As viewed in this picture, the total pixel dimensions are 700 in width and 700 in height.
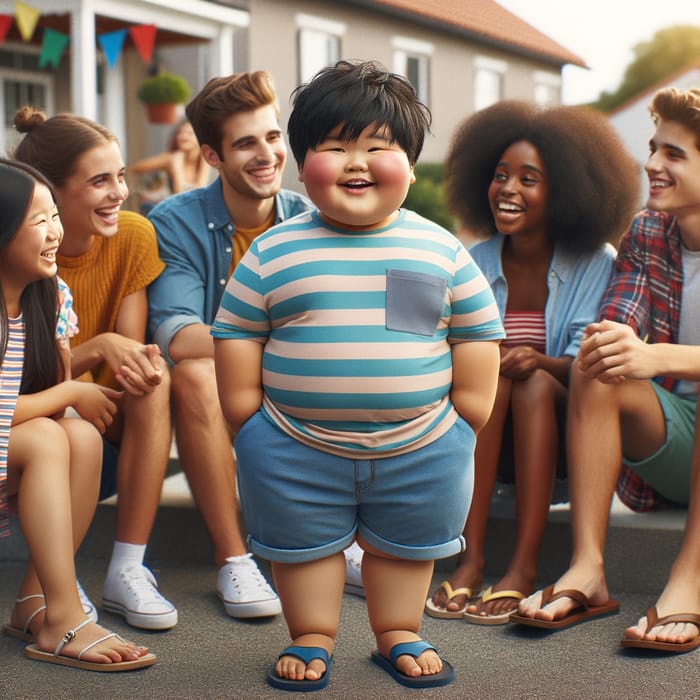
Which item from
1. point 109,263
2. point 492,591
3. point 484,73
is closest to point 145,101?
point 484,73

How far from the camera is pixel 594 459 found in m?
2.81

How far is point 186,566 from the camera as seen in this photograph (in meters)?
3.37

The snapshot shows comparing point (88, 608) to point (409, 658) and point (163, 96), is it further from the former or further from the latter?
point (163, 96)

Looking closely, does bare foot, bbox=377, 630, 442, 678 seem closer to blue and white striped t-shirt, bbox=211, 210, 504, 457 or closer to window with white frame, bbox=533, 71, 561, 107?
blue and white striped t-shirt, bbox=211, 210, 504, 457

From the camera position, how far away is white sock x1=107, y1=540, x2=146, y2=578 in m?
2.91

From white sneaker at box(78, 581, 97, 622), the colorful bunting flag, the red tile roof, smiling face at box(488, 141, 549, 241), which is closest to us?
white sneaker at box(78, 581, 97, 622)

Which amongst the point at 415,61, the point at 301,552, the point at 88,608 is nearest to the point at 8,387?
the point at 88,608

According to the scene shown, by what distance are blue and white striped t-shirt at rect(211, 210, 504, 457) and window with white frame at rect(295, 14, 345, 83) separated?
11.4m

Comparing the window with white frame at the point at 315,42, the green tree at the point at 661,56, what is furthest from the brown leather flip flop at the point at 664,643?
the green tree at the point at 661,56

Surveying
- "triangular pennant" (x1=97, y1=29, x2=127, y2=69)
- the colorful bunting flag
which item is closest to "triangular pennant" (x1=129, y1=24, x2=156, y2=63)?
the colorful bunting flag

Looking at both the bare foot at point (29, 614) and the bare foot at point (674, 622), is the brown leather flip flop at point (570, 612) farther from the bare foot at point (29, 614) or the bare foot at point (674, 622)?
the bare foot at point (29, 614)

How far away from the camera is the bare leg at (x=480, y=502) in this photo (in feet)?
9.63

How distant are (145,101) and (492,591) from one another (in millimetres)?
9797

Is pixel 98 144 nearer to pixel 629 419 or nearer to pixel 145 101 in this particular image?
pixel 629 419
